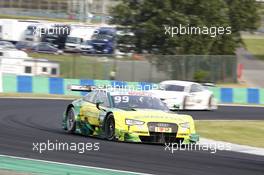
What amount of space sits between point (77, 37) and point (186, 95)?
26.8m

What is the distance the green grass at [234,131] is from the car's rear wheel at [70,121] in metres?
3.37

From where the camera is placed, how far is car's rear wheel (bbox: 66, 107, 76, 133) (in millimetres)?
16752

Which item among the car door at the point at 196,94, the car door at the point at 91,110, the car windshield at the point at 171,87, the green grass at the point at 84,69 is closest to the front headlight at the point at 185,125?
the car door at the point at 91,110

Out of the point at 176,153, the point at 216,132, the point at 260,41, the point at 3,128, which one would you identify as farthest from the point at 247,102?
the point at 260,41

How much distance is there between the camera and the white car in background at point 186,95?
1098 inches

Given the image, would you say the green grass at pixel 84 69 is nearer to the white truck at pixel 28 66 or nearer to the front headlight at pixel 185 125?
the white truck at pixel 28 66

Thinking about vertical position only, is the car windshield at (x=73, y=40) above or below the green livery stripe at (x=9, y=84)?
above

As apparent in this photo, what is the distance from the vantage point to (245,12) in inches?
2425

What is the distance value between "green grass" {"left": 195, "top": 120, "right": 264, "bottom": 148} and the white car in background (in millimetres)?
4954

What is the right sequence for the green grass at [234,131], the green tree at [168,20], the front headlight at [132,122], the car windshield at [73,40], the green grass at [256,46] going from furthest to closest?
the green grass at [256,46] < the car windshield at [73,40] < the green tree at [168,20] < the green grass at [234,131] < the front headlight at [132,122]

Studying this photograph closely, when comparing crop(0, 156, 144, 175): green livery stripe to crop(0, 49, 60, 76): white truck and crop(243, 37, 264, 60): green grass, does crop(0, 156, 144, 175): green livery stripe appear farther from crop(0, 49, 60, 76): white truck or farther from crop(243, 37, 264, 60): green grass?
crop(243, 37, 264, 60): green grass

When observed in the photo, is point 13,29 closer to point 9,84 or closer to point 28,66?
point 28,66

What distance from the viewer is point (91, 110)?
15961mm

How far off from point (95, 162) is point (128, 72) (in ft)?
94.6
